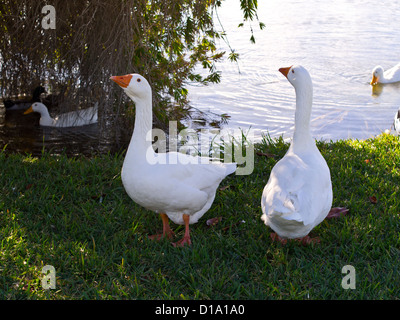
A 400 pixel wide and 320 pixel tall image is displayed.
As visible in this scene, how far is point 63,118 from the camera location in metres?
7.39

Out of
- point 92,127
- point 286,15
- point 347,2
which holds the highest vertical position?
point 347,2

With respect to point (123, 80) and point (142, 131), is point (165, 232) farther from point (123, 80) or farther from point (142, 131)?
point (123, 80)

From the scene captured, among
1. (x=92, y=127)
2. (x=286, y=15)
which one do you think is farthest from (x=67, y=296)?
(x=286, y=15)

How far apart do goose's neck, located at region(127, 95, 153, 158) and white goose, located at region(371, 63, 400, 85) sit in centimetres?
772

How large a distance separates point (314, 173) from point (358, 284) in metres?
0.82

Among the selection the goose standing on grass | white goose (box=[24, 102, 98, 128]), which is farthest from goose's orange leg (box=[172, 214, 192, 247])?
white goose (box=[24, 102, 98, 128])

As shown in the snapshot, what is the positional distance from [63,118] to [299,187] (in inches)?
195

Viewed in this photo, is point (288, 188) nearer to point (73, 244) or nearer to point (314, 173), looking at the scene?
point (314, 173)

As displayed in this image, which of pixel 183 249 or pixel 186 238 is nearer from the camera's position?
pixel 183 249

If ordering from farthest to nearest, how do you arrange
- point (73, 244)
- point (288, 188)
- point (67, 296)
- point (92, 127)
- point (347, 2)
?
1. point (347, 2)
2. point (92, 127)
3. point (73, 244)
4. point (288, 188)
5. point (67, 296)

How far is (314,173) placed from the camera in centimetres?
351

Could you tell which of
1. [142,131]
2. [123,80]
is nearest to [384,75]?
[142,131]
